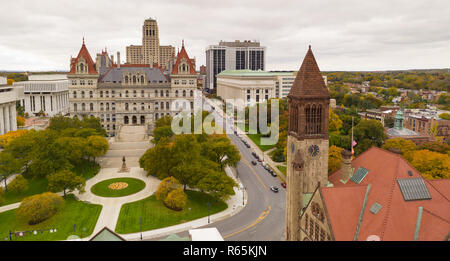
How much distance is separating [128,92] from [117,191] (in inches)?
2180

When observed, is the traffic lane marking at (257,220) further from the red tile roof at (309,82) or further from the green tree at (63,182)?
the green tree at (63,182)

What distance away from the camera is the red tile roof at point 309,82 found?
34.8 meters

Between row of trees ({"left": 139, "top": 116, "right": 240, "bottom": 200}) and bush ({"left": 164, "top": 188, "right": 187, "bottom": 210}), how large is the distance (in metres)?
3.41

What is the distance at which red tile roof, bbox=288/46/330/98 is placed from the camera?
34781 mm

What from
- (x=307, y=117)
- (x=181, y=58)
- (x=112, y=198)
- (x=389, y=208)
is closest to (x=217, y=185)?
(x=112, y=198)

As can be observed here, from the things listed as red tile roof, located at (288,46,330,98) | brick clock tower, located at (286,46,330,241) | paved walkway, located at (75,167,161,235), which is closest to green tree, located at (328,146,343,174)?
brick clock tower, located at (286,46,330,241)

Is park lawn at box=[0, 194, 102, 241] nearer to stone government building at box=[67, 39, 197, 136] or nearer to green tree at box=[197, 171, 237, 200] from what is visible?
green tree at box=[197, 171, 237, 200]

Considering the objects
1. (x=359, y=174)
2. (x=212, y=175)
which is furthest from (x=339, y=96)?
(x=359, y=174)

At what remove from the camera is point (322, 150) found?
36.0m

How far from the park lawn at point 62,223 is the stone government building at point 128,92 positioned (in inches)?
2218
